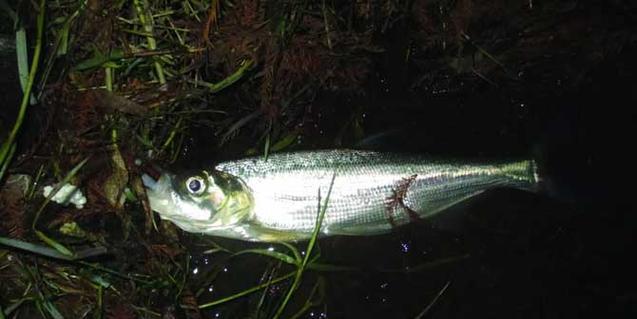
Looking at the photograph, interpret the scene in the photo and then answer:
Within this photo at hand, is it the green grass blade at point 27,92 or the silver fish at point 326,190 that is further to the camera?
the silver fish at point 326,190

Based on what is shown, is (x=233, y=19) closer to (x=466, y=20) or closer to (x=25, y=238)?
(x=466, y=20)

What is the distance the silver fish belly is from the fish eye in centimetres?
17

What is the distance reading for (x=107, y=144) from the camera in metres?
2.48

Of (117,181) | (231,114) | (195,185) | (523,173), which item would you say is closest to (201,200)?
(195,185)

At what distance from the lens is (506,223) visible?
3059 millimetres

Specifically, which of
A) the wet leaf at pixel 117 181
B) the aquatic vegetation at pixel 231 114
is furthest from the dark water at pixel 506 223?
the wet leaf at pixel 117 181

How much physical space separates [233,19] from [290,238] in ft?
4.38

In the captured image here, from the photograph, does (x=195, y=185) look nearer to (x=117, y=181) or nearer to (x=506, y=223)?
(x=117, y=181)

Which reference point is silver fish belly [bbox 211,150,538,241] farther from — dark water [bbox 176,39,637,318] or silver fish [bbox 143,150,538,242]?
dark water [bbox 176,39,637,318]

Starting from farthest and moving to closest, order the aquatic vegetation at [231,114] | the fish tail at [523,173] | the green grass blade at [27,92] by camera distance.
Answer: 1. the fish tail at [523,173]
2. the aquatic vegetation at [231,114]
3. the green grass blade at [27,92]

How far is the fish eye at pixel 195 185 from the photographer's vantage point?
99.7 inches

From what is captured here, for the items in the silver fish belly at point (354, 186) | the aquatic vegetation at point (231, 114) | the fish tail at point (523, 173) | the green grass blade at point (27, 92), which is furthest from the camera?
the fish tail at point (523, 173)

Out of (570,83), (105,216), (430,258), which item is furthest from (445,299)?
(105,216)

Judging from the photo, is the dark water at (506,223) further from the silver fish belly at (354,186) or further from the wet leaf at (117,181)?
the wet leaf at (117,181)
